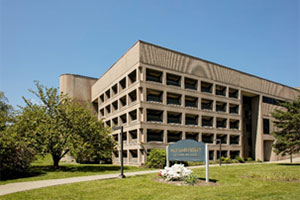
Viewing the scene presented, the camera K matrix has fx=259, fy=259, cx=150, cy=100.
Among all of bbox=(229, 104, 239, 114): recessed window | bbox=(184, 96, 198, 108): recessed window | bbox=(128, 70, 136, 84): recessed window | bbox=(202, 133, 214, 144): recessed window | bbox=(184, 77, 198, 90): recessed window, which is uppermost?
bbox=(128, 70, 136, 84): recessed window

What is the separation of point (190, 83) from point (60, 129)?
81.3 ft

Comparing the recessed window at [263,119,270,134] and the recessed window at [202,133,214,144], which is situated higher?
the recessed window at [263,119,270,134]

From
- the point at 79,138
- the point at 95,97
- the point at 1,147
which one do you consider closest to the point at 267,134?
the point at 95,97

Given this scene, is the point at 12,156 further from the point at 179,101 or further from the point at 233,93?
the point at 233,93

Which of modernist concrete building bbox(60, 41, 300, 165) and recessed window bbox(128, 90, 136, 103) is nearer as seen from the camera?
modernist concrete building bbox(60, 41, 300, 165)

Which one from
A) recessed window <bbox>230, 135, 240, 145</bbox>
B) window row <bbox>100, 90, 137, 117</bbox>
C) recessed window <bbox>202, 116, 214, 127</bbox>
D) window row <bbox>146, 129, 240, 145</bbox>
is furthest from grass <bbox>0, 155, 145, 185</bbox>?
recessed window <bbox>230, 135, 240, 145</bbox>

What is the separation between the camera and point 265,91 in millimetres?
53562

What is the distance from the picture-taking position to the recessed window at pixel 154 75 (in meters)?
39.3

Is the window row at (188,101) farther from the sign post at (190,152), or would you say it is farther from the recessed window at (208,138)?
the sign post at (190,152)

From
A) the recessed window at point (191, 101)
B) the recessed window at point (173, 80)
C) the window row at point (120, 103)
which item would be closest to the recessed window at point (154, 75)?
the recessed window at point (173, 80)

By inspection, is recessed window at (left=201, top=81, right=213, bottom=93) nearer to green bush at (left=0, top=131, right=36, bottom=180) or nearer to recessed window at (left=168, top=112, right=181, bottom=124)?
recessed window at (left=168, top=112, right=181, bottom=124)

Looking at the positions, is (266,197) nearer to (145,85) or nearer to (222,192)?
(222,192)

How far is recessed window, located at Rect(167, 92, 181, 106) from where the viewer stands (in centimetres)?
4062

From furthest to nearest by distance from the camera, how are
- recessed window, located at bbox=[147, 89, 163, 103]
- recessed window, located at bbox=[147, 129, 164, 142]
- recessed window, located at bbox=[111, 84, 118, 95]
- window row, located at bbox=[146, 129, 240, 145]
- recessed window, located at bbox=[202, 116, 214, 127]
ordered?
recessed window, located at bbox=[111, 84, 118, 95]
recessed window, located at bbox=[202, 116, 214, 127]
recessed window, located at bbox=[147, 89, 163, 103]
window row, located at bbox=[146, 129, 240, 145]
recessed window, located at bbox=[147, 129, 164, 142]
